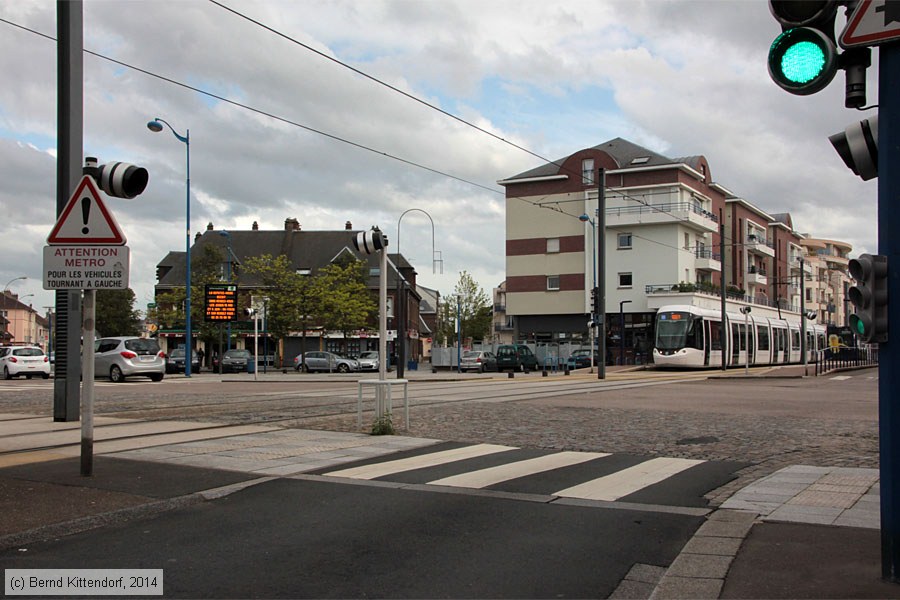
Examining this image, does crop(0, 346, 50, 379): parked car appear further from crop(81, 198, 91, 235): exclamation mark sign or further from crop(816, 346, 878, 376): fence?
crop(816, 346, 878, 376): fence

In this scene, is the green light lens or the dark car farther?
the dark car

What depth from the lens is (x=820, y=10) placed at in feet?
14.8

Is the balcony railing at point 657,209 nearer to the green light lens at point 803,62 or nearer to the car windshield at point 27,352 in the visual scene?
the car windshield at point 27,352

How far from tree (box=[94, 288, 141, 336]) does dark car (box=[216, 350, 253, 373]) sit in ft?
116

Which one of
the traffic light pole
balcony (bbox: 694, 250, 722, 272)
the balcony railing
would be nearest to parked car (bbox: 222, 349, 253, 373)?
the balcony railing

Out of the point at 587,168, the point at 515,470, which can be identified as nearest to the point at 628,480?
the point at 515,470

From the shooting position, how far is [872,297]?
4285mm

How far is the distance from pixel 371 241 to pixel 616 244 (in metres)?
50.9

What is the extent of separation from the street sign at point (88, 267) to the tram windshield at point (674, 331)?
3516 centimetres

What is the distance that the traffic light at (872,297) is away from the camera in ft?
14.0

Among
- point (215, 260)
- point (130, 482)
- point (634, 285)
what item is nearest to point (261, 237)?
point (215, 260)

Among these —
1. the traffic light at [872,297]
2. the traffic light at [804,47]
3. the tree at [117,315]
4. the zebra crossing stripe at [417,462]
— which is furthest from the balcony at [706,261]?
the traffic light at [872,297]

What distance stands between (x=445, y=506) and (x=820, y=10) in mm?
4447

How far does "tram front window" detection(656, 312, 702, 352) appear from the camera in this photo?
39531mm
